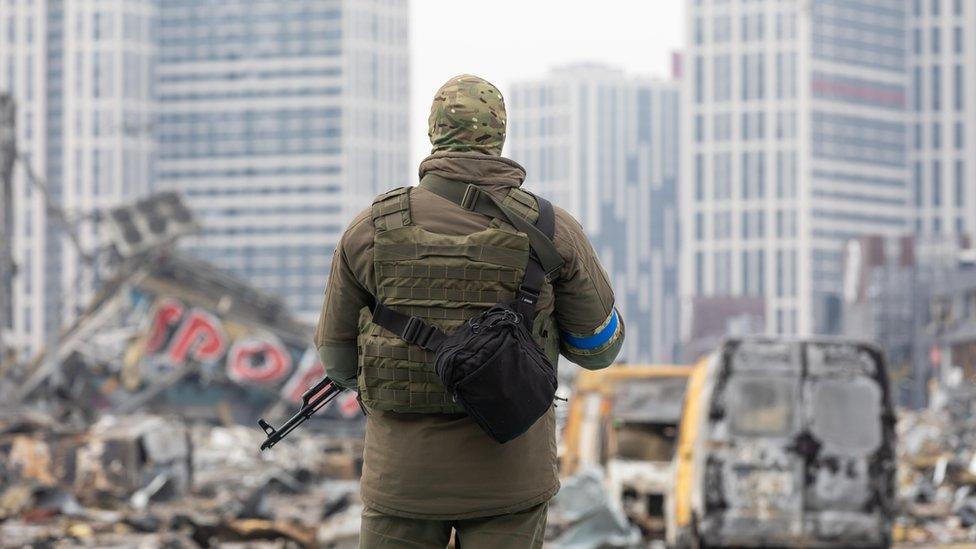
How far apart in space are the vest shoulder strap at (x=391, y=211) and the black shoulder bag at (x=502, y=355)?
7.8 inches

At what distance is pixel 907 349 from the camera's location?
107 m

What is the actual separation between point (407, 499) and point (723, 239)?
17848cm

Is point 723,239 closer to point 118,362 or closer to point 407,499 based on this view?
point 118,362

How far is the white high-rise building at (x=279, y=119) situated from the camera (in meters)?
181

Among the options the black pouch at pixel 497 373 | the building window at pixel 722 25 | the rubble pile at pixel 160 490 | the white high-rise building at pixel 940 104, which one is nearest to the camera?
the black pouch at pixel 497 373

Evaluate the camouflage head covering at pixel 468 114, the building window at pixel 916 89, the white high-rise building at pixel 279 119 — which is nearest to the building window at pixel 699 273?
the building window at pixel 916 89

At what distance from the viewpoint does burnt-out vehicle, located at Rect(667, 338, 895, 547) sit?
11414 mm

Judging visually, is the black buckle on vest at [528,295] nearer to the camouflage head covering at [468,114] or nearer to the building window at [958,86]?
the camouflage head covering at [468,114]

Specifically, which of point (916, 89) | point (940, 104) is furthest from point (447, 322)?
point (916, 89)

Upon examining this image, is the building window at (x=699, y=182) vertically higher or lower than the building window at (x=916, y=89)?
lower

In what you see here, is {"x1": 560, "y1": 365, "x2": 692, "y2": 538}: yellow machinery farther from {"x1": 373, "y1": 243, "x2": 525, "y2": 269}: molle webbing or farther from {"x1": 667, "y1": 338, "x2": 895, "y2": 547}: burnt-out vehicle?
{"x1": 373, "y1": 243, "x2": 525, "y2": 269}: molle webbing

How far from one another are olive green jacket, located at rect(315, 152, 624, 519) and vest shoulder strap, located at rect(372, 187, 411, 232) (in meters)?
0.02

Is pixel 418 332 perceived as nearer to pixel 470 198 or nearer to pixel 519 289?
pixel 519 289

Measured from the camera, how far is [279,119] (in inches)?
7362
